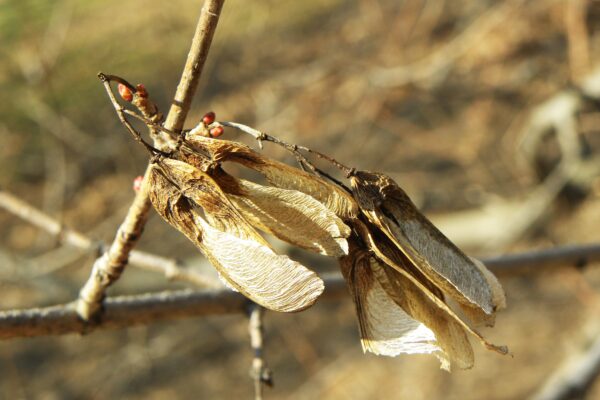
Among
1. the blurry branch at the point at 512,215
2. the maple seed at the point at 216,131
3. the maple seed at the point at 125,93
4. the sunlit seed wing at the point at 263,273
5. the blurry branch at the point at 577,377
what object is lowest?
the blurry branch at the point at 577,377

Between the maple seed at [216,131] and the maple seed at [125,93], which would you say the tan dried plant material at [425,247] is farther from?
the maple seed at [125,93]

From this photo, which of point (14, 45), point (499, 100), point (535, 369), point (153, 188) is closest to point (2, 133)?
point (14, 45)

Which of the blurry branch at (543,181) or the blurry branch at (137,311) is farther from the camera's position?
the blurry branch at (543,181)

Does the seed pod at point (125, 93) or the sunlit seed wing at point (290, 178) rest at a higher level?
the seed pod at point (125, 93)

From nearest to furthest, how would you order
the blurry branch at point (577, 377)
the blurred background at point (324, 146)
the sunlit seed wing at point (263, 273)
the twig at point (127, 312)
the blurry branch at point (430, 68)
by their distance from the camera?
the sunlit seed wing at point (263, 273) → the twig at point (127, 312) → the blurry branch at point (577, 377) → the blurred background at point (324, 146) → the blurry branch at point (430, 68)

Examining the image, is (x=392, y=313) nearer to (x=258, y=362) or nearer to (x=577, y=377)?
(x=258, y=362)

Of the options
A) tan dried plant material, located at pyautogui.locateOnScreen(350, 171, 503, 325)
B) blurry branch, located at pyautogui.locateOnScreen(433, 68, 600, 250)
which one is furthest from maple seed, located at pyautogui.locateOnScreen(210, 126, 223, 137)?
blurry branch, located at pyautogui.locateOnScreen(433, 68, 600, 250)

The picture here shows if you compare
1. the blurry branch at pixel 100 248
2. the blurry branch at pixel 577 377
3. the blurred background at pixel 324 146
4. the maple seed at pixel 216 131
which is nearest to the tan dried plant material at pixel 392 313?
the maple seed at pixel 216 131
